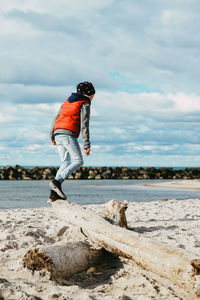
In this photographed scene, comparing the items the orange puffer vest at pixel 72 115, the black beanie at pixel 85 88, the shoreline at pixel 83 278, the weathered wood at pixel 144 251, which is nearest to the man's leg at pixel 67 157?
the orange puffer vest at pixel 72 115

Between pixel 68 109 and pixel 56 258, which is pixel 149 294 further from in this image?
pixel 68 109

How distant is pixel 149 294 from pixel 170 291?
247 millimetres

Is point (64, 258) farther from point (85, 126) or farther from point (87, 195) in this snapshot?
point (87, 195)

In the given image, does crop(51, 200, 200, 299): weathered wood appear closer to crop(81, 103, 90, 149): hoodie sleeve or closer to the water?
crop(81, 103, 90, 149): hoodie sleeve

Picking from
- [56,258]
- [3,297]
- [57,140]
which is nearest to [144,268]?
[56,258]

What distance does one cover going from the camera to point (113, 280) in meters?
4.37

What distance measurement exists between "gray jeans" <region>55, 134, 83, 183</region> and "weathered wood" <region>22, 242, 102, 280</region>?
214cm

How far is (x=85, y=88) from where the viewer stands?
7070mm

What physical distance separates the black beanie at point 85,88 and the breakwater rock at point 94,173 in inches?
1165

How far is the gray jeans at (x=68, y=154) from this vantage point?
6.84 meters

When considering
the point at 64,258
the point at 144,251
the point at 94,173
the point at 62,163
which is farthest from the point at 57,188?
the point at 94,173

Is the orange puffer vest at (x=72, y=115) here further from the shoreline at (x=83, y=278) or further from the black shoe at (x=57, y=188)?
the shoreline at (x=83, y=278)

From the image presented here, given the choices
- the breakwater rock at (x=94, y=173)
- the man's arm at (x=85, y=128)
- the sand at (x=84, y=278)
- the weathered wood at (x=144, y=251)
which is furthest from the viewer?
the breakwater rock at (x=94, y=173)

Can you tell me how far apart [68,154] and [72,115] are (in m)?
0.79
